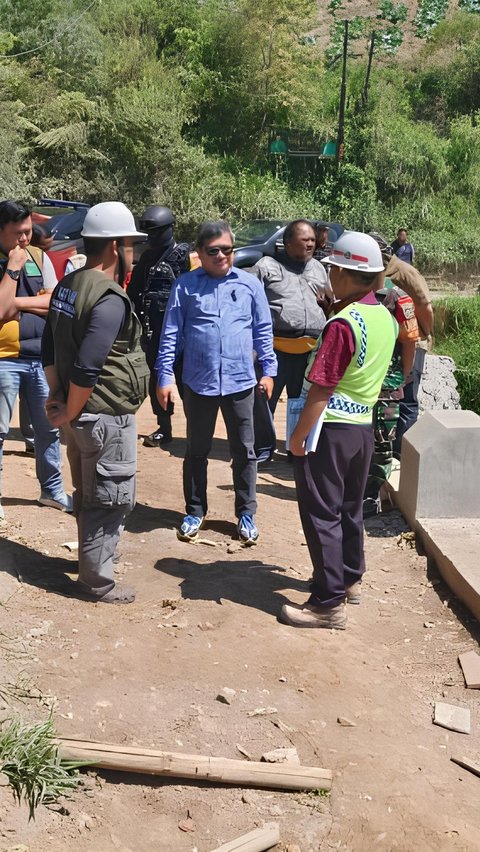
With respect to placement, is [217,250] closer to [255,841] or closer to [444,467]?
[444,467]

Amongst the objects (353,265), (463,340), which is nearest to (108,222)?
(353,265)

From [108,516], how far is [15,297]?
4.96 feet

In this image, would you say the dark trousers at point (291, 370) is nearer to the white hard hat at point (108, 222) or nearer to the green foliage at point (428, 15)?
the white hard hat at point (108, 222)

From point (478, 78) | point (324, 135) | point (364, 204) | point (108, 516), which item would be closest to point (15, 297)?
point (108, 516)

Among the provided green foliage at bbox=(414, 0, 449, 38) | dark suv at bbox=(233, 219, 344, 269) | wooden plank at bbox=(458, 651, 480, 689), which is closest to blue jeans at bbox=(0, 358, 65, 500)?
wooden plank at bbox=(458, 651, 480, 689)

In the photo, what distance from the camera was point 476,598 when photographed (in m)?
5.01

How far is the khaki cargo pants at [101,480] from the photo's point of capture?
4.45 m

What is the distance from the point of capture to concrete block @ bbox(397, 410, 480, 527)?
597 cm

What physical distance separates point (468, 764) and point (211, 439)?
2.48 meters

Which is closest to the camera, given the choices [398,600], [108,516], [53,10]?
[108,516]

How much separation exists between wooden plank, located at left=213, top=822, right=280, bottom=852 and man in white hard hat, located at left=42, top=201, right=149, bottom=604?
69.7 inches

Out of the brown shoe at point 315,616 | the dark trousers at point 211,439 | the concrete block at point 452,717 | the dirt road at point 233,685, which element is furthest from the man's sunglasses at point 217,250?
the concrete block at point 452,717

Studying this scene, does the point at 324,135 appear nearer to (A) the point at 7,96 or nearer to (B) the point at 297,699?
(A) the point at 7,96

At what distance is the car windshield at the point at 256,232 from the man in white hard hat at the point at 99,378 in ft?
40.8
